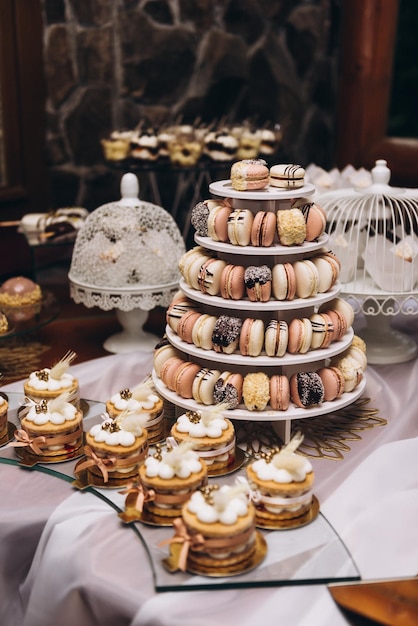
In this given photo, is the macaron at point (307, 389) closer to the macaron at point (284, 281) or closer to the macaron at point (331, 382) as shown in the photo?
the macaron at point (331, 382)

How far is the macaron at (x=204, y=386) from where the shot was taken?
5.27 feet

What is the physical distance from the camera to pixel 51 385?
5.73 feet

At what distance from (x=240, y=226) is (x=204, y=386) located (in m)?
0.35

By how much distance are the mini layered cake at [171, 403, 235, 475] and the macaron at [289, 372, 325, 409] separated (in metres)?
0.16

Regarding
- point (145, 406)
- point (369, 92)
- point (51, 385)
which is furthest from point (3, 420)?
point (369, 92)

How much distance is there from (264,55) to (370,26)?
583 millimetres

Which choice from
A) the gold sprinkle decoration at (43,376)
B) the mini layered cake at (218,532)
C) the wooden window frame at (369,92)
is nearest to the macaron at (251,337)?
the mini layered cake at (218,532)

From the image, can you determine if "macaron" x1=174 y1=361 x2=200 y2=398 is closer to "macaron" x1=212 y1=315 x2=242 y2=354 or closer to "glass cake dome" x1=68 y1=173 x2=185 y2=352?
"macaron" x1=212 y1=315 x2=242 y2=354

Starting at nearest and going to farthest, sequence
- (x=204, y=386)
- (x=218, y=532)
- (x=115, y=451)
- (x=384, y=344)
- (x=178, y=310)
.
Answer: (x=218, y=532) → (x=115, y=451) → (x=204, y=386) → (x=178, y=310) → (x=384, y=344)

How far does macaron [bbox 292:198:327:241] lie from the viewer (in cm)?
162

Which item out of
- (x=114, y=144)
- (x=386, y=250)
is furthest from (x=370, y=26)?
(x=386, y=250)

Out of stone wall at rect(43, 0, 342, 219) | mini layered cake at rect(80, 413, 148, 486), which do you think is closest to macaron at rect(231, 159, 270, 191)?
mini layered cake at rect(80, 413, 148, 486)

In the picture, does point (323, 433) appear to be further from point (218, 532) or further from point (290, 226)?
point (218, 532)

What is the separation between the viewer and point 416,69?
4074 mm
